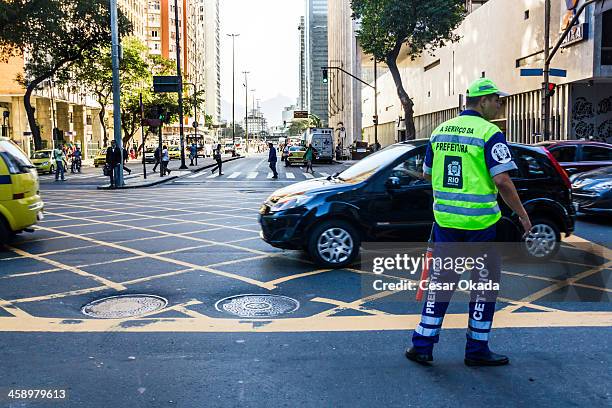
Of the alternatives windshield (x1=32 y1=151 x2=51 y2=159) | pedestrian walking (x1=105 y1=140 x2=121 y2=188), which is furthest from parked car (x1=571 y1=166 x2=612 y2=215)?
windshield (x1=32 y1=151 x2=51 y2=159)

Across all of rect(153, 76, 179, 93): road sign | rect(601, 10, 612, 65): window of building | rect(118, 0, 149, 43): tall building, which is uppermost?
rect(118, 0, 149, 43): tall building

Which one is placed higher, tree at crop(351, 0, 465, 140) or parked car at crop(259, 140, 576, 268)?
tree at crop(351, 0, 465, 140)

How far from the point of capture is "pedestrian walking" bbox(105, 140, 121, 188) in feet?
73.1

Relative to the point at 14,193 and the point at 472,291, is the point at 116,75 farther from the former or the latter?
the point at 472,291

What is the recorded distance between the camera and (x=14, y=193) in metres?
9.16

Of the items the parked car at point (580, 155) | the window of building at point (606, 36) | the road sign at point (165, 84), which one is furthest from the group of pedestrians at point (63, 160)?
the window of building at point (606, 36)

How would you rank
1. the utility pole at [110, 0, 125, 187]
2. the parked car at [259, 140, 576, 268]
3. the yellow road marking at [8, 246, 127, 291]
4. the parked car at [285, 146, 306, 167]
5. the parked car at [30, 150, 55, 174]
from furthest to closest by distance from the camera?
1. the parked car at [285, 146, 306, 167]
2. the parked car at [30, 150, 55, 174]
3. the utility pole at [110, 0, 125, 187]
4. the parked car at [259, 140, 576, 268]
5. the yellow road marking at [8, 246, 127, 291]

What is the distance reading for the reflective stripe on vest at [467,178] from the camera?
421 centimetres

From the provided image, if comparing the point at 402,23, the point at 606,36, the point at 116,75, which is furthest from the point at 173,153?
the point at 606,36

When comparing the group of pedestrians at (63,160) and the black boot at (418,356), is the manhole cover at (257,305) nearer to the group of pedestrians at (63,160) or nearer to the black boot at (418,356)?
the black boot at (418,356)

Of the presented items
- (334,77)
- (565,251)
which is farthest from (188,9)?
(565,251)

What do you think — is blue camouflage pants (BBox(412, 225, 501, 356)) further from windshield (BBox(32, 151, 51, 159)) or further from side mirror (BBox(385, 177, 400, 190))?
windshield (BBox(32, 151, 51, 159))

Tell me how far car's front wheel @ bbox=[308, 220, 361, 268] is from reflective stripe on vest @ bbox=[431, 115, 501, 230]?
3434mm

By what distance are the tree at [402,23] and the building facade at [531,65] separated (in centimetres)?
329
